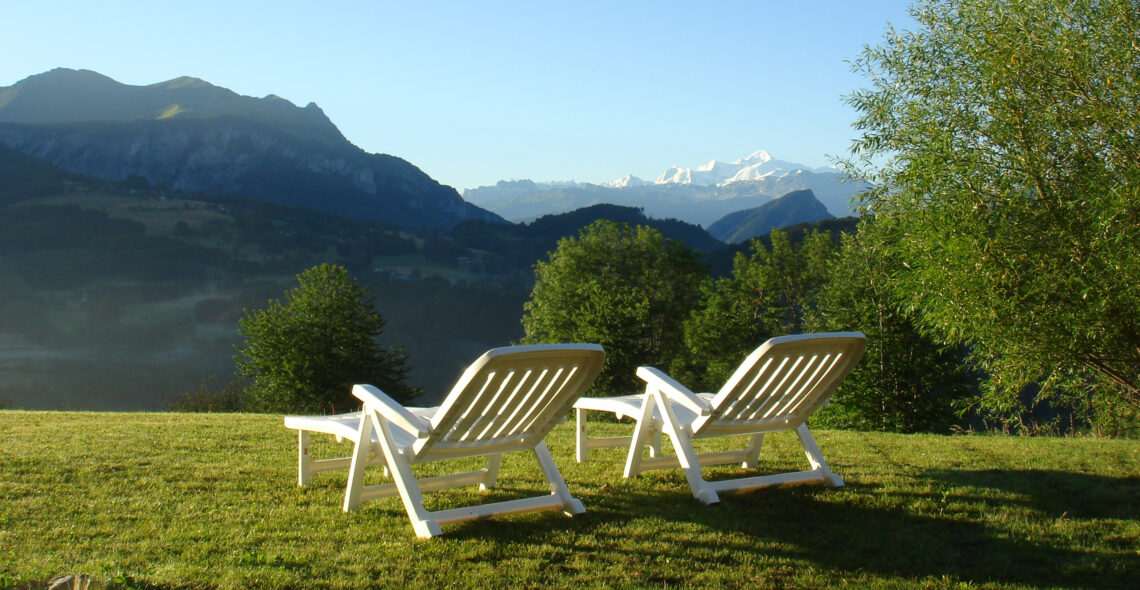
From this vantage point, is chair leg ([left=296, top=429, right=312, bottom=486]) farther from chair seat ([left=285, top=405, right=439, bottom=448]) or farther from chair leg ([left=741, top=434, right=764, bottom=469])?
chair leg ([left=741, top=434, right=764, bottom=469])

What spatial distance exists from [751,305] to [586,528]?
130 feet

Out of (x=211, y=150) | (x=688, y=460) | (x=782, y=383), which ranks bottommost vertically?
(x=688, y=460)

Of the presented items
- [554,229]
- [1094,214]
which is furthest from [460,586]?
[554,229]

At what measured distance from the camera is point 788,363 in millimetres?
4555

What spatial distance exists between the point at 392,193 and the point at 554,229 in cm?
6583

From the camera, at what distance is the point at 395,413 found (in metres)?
3.99

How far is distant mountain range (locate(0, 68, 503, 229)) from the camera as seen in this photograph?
15100 centimetres

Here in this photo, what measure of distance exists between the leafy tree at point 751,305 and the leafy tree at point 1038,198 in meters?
31.7

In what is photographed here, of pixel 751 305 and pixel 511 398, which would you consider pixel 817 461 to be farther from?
pixel 751 305

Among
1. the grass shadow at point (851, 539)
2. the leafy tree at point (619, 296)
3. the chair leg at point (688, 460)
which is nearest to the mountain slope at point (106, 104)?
the leafy tree at point (619, 296)

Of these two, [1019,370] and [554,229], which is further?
[554,229]

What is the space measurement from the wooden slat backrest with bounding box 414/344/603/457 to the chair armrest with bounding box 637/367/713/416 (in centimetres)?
65

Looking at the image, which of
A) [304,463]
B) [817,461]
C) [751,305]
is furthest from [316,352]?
[817,461]

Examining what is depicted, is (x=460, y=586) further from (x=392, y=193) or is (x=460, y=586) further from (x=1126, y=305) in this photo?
(x=392, y=193)
